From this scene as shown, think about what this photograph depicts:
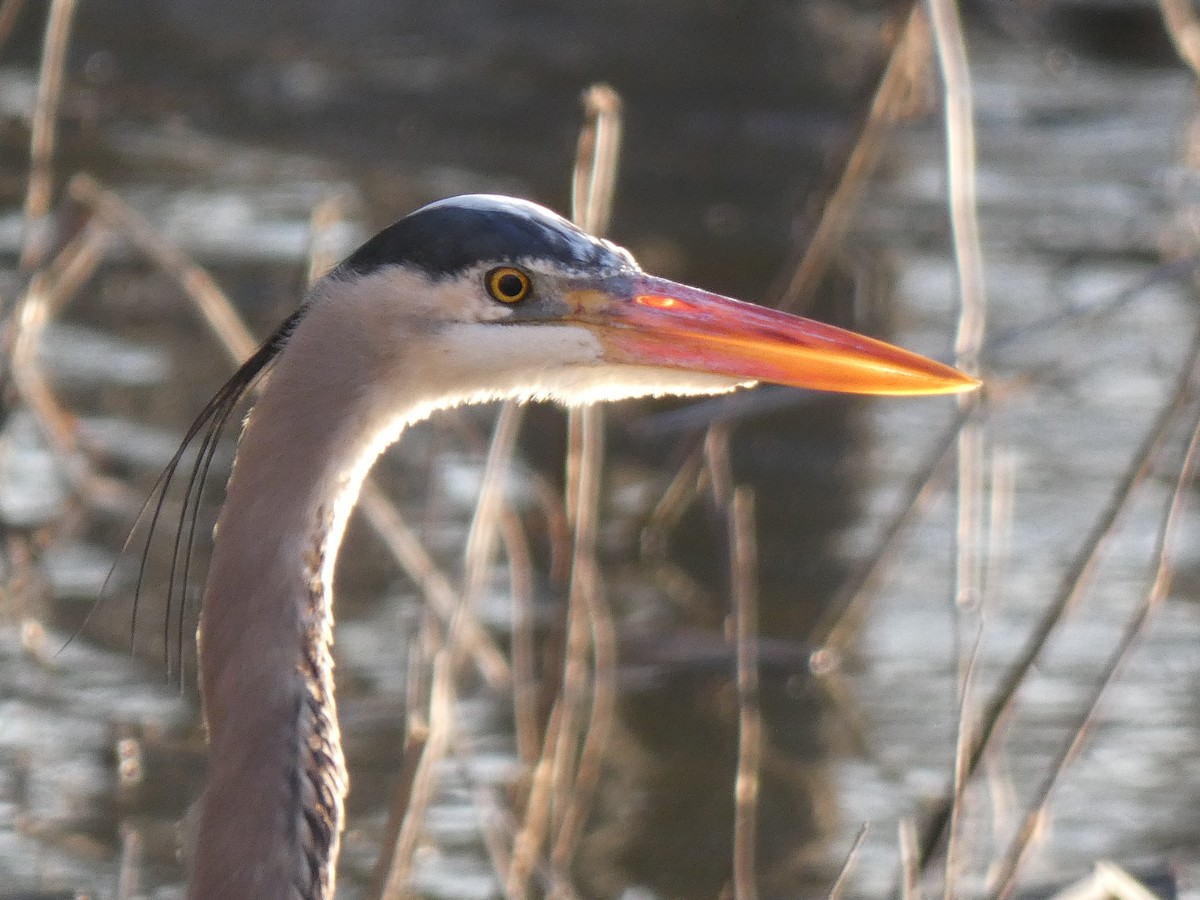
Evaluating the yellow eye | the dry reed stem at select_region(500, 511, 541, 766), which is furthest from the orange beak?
the dry reed stem at select_region(500, 511, 541, 766)

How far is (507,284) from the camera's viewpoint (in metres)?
2.65

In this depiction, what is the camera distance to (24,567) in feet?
18.0

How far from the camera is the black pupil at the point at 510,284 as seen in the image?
104 inches

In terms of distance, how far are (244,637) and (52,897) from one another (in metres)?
1.58

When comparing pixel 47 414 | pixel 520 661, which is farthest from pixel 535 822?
pixel 47 414

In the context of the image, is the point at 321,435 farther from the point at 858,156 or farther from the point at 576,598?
the point at 858,156

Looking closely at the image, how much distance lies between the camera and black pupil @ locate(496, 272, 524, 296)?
8.67 feet

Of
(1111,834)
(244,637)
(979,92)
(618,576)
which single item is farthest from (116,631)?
(979,92)

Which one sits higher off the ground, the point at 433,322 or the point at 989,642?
the point at 433,322

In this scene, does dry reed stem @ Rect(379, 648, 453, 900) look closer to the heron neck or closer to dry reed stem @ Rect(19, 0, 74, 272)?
the heron neck

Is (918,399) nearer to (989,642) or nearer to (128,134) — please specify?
(989,642)

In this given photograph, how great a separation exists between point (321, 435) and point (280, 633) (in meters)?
0.24

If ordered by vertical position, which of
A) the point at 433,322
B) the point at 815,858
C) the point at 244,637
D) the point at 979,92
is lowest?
the point at 815,858

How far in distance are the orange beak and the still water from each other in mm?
939
